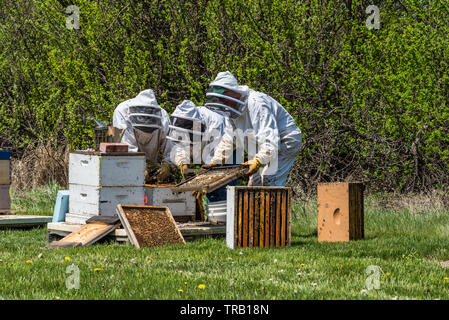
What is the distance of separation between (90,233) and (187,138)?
2202 mm

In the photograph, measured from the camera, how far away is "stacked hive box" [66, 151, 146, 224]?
7.07 metres

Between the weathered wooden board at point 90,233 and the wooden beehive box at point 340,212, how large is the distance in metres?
2.30

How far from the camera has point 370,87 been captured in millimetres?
11203

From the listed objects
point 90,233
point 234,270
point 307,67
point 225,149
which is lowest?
point 234,270

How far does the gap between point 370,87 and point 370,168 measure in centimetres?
154

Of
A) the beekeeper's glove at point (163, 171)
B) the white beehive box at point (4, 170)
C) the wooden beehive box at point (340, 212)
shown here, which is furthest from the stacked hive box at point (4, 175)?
the wooden beehive box at point (340, 212)

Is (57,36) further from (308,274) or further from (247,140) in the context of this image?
(308,274)

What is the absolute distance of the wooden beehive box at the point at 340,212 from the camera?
6.96 metres

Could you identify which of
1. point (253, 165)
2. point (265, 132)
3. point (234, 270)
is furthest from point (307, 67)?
point (234, 270)

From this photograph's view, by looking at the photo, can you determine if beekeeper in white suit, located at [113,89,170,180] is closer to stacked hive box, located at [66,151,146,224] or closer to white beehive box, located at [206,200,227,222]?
stacked hive box, located at [66,151,146,224]

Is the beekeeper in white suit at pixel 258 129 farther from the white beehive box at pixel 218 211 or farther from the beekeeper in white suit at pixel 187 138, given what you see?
the beekeeper in white suit at pixel 187 138

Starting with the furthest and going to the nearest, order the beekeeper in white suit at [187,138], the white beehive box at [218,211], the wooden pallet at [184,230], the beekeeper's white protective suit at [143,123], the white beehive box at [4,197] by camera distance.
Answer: the white beehive box at [4,197]
the beekeeper in white suit at [187,138]
the beekeeper's white protective suit at [143,123]
the white beehive box at [218,211]
the wooden pallet at [184,230]

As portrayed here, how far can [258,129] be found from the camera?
7.13 meters

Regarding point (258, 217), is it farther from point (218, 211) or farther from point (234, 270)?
point (234, 270)
